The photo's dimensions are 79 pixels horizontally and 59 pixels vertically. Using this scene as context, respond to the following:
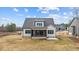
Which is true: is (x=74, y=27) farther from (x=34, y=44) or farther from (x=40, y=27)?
(x=34, y=44)

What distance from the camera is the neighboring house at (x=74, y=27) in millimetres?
2050

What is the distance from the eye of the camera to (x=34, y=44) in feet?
6.79

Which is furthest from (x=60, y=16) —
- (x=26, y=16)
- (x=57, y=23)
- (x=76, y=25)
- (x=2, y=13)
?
(x=2, y=13)

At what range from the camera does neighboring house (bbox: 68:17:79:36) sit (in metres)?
2.05

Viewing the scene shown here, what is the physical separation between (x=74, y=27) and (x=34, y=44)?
0.55 meters

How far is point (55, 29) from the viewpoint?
2.08 meters

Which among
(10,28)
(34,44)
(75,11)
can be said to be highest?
(75,11)

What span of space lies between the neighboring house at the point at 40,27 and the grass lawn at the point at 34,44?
3.5 inches

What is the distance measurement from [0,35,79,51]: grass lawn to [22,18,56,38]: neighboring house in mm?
89

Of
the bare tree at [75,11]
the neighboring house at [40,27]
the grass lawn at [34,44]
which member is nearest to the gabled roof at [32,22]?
the neighboring house at [40,27]

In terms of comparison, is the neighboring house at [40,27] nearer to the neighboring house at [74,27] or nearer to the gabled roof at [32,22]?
the gabled roof at [32,22]

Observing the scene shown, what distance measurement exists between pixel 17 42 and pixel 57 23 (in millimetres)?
565

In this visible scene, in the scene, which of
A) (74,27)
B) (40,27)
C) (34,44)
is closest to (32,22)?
(40,27)
